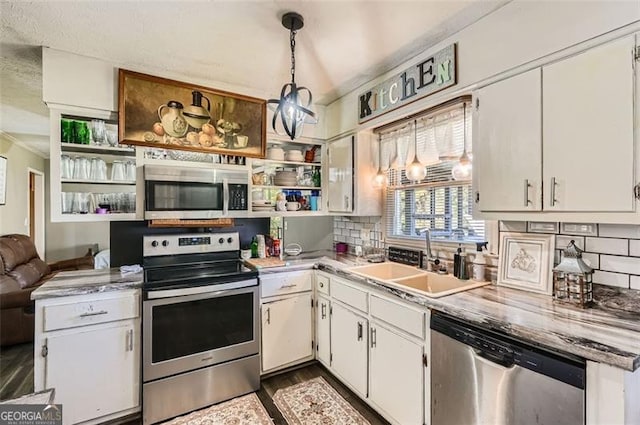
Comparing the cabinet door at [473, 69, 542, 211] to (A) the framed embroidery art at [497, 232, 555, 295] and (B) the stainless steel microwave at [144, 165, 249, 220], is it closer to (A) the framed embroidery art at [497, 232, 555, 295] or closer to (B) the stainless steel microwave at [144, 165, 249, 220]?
(A) the framed embroidery art at [497, 232, 555, 295]

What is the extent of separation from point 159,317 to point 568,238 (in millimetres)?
2538

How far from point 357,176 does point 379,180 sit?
210 millimetres

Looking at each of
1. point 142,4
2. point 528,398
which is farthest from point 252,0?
point 528,398

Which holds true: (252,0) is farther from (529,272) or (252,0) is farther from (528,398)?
(528,398)

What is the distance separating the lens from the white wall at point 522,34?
1291 millimetres

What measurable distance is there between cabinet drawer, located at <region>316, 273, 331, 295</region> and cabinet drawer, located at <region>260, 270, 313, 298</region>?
0.07 metres

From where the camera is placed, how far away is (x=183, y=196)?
247 cm

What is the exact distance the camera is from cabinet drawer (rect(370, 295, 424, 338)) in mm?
1701

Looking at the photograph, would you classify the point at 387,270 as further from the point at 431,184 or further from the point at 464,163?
the point at 464,163

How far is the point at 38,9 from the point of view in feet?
5.41

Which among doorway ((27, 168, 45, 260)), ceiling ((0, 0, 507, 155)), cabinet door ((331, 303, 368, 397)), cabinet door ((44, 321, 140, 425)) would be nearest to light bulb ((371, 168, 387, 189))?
ceiling ((0, 0, 507, 155))

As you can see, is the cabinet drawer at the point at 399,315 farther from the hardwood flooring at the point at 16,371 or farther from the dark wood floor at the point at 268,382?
the hardwood flooring at the point at 16,371

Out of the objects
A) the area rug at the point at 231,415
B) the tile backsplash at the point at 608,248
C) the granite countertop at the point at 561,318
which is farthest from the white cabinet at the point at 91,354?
the tile backsplash at the point at 608,248

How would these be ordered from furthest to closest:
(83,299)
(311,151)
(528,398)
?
(311,151) < (83,299) < (528,398)
